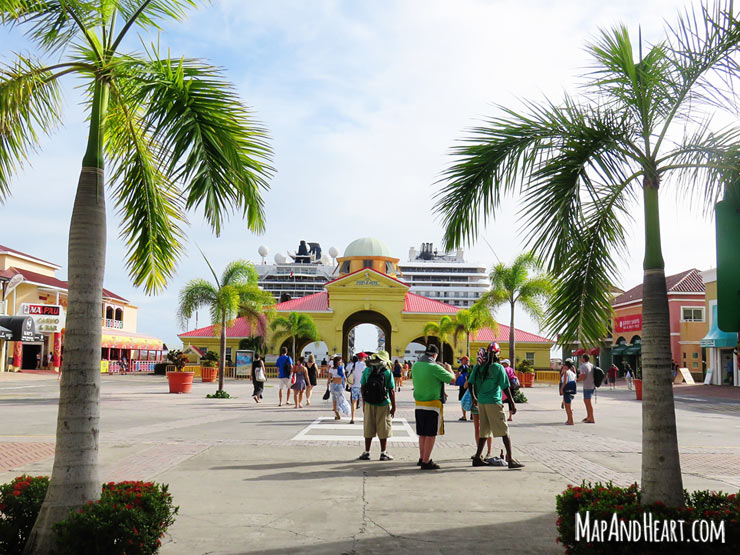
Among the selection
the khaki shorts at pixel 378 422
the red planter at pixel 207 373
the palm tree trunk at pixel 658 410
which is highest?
the palm tree trunk at pixel 658 410

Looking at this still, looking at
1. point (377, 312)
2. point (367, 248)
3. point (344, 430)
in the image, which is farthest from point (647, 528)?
point (367, 248)

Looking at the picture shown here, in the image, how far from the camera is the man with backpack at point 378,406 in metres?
9.87

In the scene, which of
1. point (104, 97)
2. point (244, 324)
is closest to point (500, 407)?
point (104, 97)

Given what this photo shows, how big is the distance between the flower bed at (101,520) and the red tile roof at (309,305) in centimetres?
4895

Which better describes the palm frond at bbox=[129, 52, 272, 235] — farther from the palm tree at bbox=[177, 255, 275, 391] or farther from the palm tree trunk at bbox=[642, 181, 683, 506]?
the palm tree at bbox=[177, 255, 275, 391]

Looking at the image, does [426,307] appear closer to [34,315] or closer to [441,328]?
[441,328]

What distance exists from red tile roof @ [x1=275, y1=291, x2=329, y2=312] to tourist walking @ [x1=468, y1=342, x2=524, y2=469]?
44850 mm

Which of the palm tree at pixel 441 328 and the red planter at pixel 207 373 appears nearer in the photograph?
the red planter at pixel 207 373

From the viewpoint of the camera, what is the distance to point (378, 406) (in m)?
10.0

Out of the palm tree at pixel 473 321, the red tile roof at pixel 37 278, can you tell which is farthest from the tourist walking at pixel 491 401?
the red tile roof at pixel 37 278

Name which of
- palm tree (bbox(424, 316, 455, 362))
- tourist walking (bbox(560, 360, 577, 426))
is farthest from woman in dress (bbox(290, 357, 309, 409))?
palm tree (bbox(424, 316, 455, 362))

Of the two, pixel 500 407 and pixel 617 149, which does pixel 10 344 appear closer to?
pixel 500 407

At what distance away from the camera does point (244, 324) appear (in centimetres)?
5403

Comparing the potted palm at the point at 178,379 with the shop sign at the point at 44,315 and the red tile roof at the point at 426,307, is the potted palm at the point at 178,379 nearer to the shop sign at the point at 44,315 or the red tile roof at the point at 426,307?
the shop sign at the point at 44,315
